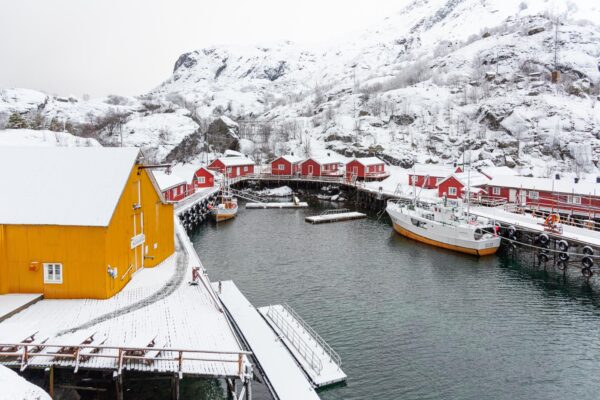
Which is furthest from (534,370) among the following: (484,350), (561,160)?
(561,160)

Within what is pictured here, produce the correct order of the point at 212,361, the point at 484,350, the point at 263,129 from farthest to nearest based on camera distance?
the point at 263,129 < the point at 484,350 < the point at 212,361

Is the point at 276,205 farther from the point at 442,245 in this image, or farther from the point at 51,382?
the point at 51,382

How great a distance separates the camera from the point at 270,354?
22656 millimetres

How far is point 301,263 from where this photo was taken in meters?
42.2

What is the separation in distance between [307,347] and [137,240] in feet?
35.1

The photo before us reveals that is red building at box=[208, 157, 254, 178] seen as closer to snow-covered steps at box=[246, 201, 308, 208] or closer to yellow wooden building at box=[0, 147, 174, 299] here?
snow-covered steps at box=[246, 201, 308, 208]

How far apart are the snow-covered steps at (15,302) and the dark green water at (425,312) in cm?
1070

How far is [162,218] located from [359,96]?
383 ft

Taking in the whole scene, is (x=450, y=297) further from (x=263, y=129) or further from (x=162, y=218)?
(x=263, y=129)

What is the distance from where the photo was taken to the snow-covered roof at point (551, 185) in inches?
2142

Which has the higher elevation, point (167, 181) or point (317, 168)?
point (317, 168)

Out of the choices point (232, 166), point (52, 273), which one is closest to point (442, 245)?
point (52, 273)

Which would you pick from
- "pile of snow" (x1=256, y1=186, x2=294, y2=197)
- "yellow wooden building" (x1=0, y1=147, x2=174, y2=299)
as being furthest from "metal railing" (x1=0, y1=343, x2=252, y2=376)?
"pile of snow" (x1=256, y1=186, x2=294, y2=197)

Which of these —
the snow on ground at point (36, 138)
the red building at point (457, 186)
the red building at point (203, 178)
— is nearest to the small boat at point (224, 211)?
the red building at point (203, 178)
